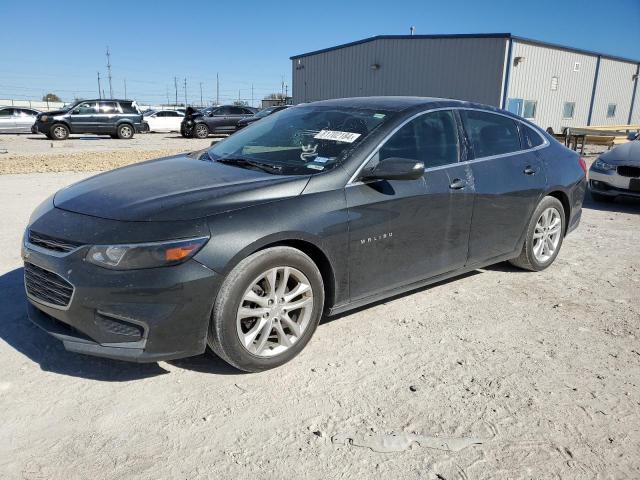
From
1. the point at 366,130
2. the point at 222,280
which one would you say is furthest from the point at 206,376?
the point at 366,130

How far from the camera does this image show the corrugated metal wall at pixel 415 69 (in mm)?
23641

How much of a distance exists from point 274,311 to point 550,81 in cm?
2743

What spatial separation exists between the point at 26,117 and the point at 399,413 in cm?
2906

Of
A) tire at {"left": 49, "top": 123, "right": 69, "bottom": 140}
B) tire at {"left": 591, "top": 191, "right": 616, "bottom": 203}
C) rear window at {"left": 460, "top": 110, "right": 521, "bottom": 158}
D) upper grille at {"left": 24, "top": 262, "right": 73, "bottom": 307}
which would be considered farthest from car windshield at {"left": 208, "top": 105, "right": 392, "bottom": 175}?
tire at {"left": 49, "top": 123, "right": 69, "bottom": 140}

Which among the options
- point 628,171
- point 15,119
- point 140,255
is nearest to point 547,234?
point 140,255

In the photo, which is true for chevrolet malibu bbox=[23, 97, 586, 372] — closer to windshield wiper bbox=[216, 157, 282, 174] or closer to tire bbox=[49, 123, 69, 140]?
windshield wiper bbox=[216, 157, 282, 174]

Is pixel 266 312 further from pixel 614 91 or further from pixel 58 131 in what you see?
pixel 614 91

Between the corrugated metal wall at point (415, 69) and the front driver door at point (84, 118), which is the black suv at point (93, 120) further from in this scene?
the corrugated metal wall at point (415, 69)

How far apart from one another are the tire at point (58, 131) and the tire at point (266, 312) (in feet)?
74.3

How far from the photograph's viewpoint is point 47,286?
9.52ft

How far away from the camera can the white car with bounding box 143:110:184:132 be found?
30.6m

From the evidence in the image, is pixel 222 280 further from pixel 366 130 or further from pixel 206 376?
pixel 366 130

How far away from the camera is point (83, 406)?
Answer: 2744 millimetres

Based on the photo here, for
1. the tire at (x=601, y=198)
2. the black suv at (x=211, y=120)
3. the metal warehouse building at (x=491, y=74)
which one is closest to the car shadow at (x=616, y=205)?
the tire at (x=601, y=198)
